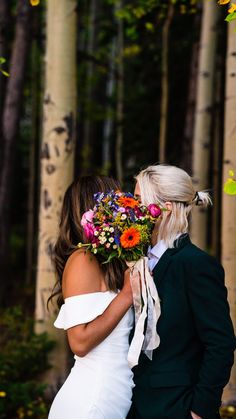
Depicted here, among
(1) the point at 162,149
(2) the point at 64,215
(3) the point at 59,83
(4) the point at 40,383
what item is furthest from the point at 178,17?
(2) the point at 64,215

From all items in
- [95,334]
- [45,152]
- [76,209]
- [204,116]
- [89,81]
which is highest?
[89,81]

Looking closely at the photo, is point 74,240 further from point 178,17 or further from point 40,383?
point 178,17

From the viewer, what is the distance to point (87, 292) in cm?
319

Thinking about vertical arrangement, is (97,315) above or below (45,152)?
below

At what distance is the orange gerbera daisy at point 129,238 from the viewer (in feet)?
9.87

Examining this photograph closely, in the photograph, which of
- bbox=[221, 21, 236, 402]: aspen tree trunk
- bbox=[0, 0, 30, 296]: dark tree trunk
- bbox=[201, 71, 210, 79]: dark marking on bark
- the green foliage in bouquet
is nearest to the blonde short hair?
bbox=[221, 21, 236, 402]: aspen tree trunk

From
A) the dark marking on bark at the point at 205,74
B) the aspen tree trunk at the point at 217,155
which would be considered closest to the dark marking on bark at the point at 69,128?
the dark marking on bark at the point at 205,74

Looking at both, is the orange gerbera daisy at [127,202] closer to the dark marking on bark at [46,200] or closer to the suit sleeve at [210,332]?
the suit sleeve at [210,332]

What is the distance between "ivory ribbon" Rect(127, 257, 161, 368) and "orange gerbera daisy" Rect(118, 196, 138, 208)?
27 centimetres

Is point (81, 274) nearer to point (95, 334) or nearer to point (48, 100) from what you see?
point (95, 334)

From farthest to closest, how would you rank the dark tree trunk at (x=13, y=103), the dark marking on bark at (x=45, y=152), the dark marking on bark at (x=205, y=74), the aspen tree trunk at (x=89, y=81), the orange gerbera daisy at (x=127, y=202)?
the aspen tree trunk at (x=89, y=81) → the dark tree trunk at (x=13, y=103) → the dark marking on bark at (x=205, y=74) → the dark marking on bark at (x=45, y=152) → the orange gerbera daisy at (x=127, y=202)

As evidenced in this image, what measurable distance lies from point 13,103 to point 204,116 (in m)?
3.02

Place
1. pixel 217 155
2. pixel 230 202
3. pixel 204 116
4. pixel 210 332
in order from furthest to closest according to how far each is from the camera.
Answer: pixel 217 155
pixel 204 116
pixel 230 202
pixel 210 332

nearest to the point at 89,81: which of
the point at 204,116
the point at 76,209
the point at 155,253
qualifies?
the point at 204,116
